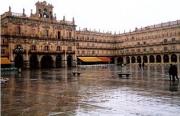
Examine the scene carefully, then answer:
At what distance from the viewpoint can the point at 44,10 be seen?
6794 cm

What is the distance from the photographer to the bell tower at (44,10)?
66.6 meters

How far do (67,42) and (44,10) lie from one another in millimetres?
10085

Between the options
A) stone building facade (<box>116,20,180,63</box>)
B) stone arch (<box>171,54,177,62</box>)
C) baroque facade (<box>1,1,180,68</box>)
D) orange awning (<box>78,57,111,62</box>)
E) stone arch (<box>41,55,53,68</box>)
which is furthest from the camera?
orange awning (<box>78,57,111,62</box>)

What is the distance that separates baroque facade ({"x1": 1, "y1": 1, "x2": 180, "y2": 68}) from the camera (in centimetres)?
6112

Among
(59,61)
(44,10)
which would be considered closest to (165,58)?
(59,61)

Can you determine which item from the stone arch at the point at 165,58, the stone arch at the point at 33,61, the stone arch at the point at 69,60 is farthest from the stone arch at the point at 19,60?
the stone arch at the point at 165,58

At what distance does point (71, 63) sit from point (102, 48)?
20.9 m

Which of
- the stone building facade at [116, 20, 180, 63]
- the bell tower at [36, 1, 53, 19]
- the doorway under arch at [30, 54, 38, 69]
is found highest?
the bell tower at [36, 1, 53, 19]

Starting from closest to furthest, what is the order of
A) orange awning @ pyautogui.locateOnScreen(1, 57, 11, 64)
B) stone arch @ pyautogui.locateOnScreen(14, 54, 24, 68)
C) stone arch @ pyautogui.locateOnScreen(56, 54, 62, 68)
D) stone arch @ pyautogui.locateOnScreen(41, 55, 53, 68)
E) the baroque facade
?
orange awning @ pyautogui.locateOnScreen(1, 57, 11, 64) → the baroque facade → stone arch @ pyautogui.locateOnScreen(14, 54, 24, 68) → stone arch @ pyautogui.locateOnScreen(41, 55, 53, 68) → stone arch @ pyautogui.locateOnScreen(56, 54, 62, 68)

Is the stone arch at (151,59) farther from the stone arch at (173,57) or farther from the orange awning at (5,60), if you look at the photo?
the orange awning at (5,60)

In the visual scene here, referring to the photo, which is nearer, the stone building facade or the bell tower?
the bell tower

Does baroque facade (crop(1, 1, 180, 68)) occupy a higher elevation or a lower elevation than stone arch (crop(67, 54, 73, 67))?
higher

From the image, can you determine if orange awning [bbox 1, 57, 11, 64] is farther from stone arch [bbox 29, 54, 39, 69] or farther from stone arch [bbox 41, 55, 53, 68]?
stone arch [bbox 41, 55, 53, 68]

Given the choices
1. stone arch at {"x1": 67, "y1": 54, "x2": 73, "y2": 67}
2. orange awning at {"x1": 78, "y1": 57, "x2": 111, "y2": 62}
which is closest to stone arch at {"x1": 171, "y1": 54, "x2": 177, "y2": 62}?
orange awning at {"x1": 78, "y1": 57, "x2": 111, "y2": 62}
